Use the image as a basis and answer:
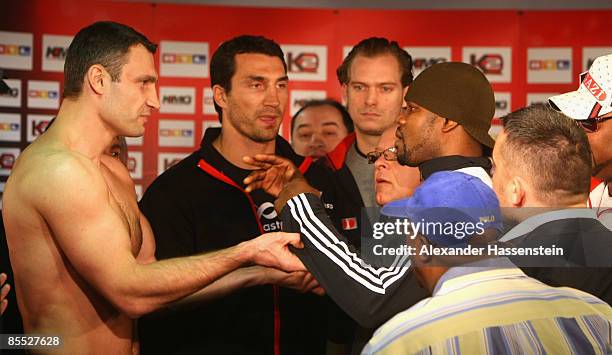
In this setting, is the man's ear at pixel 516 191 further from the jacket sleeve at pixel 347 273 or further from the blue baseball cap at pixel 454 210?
the jacket sleeve at pixel 347 273

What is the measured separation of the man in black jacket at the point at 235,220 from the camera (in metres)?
2.71

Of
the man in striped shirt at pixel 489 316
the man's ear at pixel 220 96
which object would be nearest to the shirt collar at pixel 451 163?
the man in striped shirt at pixel 489 316

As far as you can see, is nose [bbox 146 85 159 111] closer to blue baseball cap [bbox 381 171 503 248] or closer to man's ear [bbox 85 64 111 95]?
man's ear [bbox 85 64 111 95]

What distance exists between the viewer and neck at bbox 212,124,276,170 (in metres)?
3.00

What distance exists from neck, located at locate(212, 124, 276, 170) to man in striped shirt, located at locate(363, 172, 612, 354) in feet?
→ 4.40

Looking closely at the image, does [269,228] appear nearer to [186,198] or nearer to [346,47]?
[186,198]

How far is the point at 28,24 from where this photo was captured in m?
4.50

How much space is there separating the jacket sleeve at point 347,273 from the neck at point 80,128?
600mm

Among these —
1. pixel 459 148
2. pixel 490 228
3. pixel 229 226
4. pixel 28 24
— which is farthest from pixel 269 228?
pixel 28 24

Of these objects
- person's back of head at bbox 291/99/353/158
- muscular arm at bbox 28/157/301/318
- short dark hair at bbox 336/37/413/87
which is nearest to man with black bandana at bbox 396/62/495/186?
muscular arm at bbox 28/157/301/318

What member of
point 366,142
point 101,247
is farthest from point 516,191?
point 366,142

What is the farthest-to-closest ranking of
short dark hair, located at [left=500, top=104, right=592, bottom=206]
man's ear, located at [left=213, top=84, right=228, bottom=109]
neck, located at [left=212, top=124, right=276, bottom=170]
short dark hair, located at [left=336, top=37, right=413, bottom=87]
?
short dark hair, located at [left=336, top=37, right=413, bottom=87]
man's ear, located at [left=213, top=84, right=228, bottom=109]
neck, located at [left=212, top=124, right=276, bottom=170]
short dark hair, located at [left=500, top=104, right=592, bottom=206]

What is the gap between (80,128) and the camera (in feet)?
7.70

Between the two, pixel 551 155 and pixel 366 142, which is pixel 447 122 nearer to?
pixel 551 155
